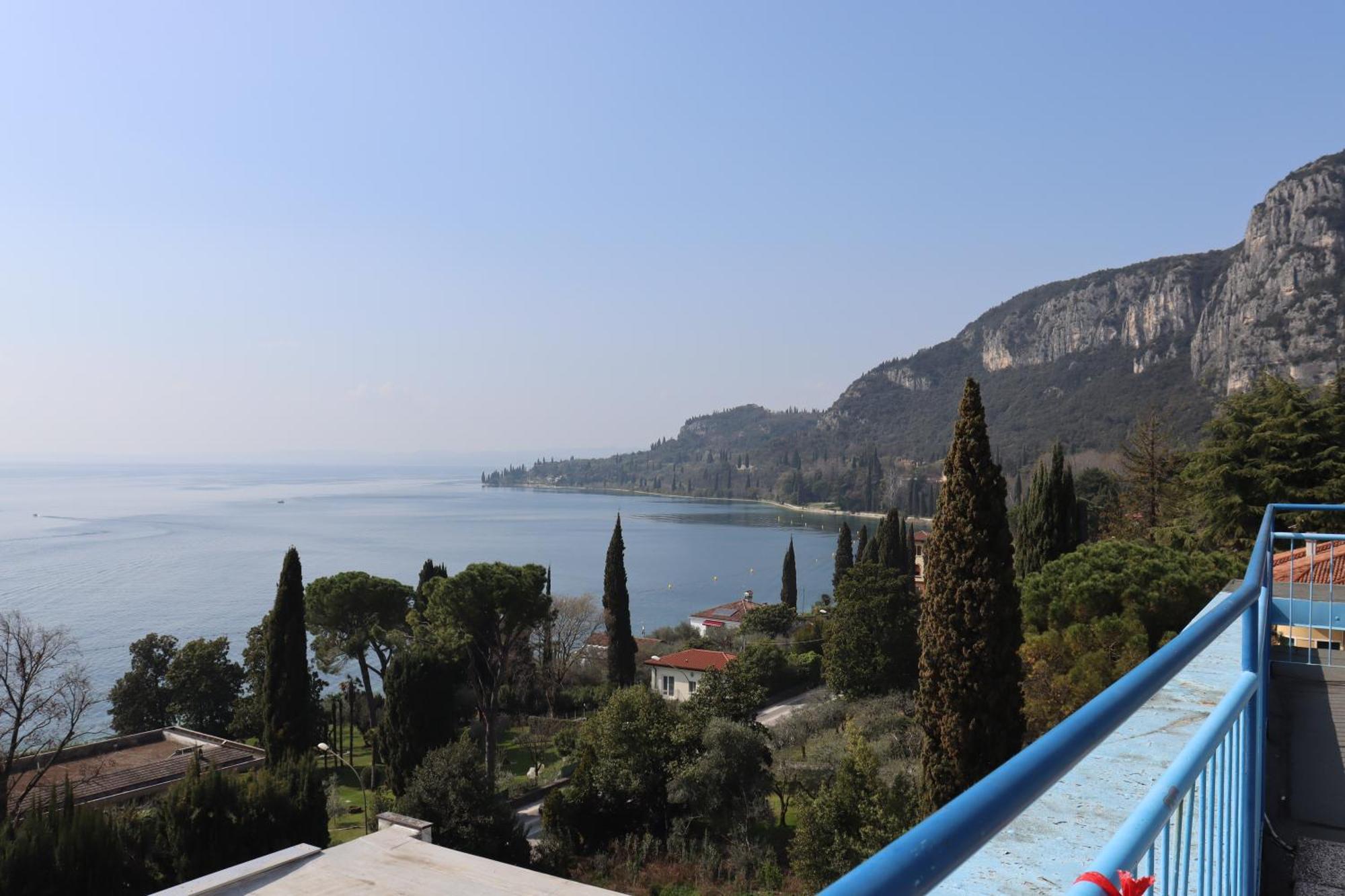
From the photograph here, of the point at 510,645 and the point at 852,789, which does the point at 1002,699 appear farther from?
the point at 510,645

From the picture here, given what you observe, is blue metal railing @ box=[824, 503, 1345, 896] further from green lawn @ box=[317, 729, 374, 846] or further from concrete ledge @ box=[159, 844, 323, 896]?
green lawn @ box=[317, 729, 374, 846]

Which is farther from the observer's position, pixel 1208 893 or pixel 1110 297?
pixel 1110 297

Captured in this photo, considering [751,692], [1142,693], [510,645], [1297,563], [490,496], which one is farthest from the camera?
[490,496]

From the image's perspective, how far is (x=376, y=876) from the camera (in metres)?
9.36

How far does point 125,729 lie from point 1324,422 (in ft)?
109

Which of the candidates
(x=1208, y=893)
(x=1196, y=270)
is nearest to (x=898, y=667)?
(x=1208, y=893)

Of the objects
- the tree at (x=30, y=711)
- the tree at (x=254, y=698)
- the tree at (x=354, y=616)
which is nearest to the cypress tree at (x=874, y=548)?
the tree at (x=354, y=616)

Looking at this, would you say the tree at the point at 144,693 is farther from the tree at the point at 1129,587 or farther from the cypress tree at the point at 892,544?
the cypress tree at the point at 892,544

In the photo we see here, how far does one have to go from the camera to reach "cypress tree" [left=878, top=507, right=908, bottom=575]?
121ft

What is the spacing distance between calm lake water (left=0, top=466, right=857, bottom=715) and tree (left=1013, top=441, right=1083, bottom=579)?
33666 mm

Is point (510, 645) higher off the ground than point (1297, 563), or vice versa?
point (1297, 563)

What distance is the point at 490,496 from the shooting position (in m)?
180

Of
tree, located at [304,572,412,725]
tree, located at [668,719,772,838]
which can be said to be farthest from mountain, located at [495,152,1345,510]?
tree, located at [668,719,772,838]

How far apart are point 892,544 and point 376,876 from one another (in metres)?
30.5
